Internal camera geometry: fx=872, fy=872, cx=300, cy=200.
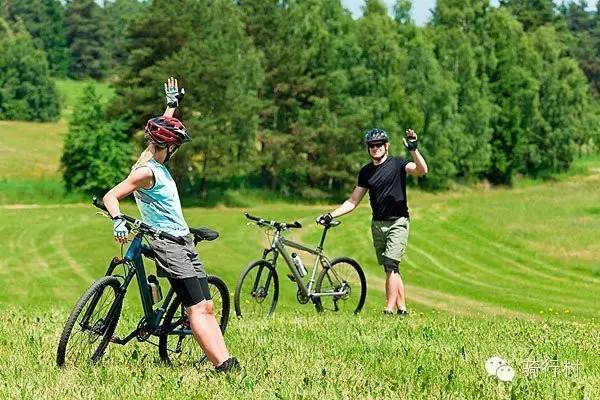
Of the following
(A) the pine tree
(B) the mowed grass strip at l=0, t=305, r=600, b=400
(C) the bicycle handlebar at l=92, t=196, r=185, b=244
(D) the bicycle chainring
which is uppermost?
(A) the pine tree

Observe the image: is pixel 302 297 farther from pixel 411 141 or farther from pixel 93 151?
pixel 93 151

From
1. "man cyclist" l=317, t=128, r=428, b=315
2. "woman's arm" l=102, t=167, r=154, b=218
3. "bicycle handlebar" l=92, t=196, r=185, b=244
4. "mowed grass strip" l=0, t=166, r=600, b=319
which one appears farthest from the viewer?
"mowed grass strip" l=0, t=166, r=600, b=319

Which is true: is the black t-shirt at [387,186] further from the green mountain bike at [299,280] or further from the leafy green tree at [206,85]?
the leafy green tree at [206,85]

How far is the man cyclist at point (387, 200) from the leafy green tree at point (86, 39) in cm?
13890

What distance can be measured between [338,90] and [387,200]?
53.8 metres

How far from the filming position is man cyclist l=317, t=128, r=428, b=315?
11539mm

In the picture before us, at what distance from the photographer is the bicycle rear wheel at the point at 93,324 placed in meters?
7.00

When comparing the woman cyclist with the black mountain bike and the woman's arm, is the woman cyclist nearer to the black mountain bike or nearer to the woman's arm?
the woman's arm

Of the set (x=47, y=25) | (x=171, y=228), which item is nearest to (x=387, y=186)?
(x=171, y=228)

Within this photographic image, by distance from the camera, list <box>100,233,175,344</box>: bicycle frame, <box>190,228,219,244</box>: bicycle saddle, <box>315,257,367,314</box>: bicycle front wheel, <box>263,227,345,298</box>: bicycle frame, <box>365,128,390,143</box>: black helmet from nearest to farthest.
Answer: <box>100,233,175,344</box>: bicycle frame, <box>190,228,219,244</box>: bicycle saddle, <box>365,128,390,143</box>: black helmet, <box>263,227,345,298</box>: bicycle frame, <box>315,257,367,314</box>: bicycle front wheel

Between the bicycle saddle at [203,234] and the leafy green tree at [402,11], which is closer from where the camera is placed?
the bicycle saddle at [203,234]

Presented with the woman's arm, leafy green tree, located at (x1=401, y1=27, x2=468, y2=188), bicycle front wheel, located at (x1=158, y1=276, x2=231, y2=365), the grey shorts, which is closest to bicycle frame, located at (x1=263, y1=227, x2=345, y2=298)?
bicycle front wheel, located at (x1=158, y1=276, x2=231, y2=365)

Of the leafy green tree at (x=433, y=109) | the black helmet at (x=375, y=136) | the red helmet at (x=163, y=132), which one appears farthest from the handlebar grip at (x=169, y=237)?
the leafy green tree at (x=433, y=109)

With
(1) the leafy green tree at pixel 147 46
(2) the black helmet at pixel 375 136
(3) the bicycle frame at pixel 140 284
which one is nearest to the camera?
(3) the bicycle frame at pixel 140 284
